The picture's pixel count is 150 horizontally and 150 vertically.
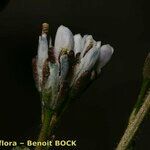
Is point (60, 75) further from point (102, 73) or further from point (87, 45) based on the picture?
point (102, 73)

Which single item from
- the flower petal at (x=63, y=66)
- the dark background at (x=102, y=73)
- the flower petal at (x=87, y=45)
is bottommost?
the dark background at (x=102, y=73)

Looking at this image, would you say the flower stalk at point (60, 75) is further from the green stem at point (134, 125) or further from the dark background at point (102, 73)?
the dark background at point (102, 73)

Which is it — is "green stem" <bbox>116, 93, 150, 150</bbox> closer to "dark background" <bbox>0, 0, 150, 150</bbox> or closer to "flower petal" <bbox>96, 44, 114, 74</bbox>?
"flower petal" <bbox>96, 44, 114, 74</bbox>

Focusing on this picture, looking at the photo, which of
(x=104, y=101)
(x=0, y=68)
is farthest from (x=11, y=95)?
(x=104, y=101)

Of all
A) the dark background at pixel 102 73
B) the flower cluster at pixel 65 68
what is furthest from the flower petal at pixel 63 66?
the dark background at pixel 102 73

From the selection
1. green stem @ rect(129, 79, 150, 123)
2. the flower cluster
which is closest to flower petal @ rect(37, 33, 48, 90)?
the flower cluster

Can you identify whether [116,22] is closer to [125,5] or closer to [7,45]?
[125,5]

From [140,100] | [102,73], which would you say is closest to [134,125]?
[140,100]
